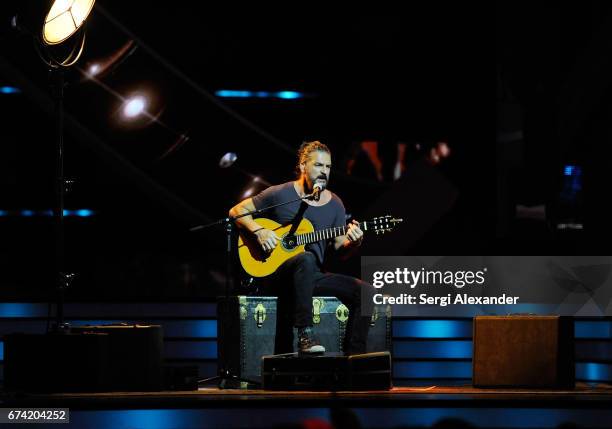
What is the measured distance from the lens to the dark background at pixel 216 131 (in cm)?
792

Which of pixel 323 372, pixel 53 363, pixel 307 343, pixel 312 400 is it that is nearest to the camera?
pixel 312 400

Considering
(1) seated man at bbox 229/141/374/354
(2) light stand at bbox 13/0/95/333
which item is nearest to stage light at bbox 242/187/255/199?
(1) seated man at bbox 229/141/374/354

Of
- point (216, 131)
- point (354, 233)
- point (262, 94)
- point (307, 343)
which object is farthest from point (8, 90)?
point (307, 343)

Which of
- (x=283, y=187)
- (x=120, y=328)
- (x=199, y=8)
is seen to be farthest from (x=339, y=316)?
(x=199, y=8)

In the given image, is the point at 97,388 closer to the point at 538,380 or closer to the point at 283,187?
the point at 283,187

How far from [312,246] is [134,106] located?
111 inches

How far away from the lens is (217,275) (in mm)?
7953

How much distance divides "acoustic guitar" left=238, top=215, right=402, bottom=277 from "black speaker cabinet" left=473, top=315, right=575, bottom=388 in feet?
2.83

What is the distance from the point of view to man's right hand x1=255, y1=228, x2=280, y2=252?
5.98m

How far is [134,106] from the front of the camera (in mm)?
8156

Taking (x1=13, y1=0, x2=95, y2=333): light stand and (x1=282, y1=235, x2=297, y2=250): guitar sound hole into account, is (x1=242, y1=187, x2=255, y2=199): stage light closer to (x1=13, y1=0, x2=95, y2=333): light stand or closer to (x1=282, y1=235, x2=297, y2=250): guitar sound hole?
(x1=282, y1=235, x2=297, y2=250): guitar sound hole

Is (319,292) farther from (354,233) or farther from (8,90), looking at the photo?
(8,90)

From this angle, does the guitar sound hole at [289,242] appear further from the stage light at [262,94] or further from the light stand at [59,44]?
the stage light at [262,94]

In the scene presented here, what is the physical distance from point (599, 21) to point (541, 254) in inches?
78.1
